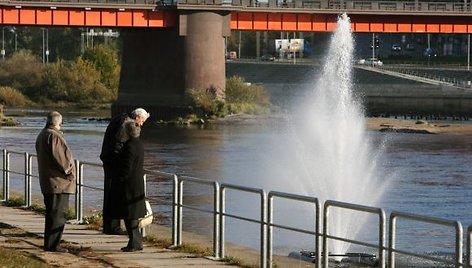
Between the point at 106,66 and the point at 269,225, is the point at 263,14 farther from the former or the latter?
the point at 269,225

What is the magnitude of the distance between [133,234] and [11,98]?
4111 inches

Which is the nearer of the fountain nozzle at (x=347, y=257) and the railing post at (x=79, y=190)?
the fountain nozzle at (x=347, y=257)

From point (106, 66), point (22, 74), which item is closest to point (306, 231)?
point (106, 66)

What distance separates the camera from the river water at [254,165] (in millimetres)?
32750

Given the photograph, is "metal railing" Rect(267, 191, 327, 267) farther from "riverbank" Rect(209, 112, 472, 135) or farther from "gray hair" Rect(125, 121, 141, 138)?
"riverbank" Rect(209, 112, 472, 135)

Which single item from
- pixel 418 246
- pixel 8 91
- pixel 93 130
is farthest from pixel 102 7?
pixel 418 246

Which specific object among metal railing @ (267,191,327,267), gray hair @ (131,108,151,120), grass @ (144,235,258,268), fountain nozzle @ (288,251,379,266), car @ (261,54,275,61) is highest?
gray hair @ (131,108,151,120)

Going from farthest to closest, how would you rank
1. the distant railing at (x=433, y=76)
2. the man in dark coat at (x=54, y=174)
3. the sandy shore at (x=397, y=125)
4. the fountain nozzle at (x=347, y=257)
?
the distant railing at (x=433, y=76) < the sandy shore at (x=397, y=125) < the fountain nozzle at (x=347, y=257) < the man in dark coat at (x=54, y=174)

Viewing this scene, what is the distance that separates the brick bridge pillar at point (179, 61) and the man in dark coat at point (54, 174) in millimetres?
71125

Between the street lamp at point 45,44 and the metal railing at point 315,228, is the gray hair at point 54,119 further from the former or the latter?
the street lamp at point 45,44

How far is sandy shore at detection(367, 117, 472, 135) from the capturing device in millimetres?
89188

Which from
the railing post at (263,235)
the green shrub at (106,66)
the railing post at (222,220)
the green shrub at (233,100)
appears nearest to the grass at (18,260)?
the railing post at (222,220)

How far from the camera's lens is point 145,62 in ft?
310

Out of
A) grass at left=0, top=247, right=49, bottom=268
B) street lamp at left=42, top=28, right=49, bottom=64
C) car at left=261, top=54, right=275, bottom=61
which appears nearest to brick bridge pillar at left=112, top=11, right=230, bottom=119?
car at left=261, top=54, right=275, bottom=61
